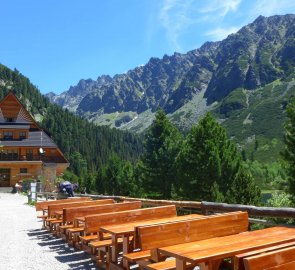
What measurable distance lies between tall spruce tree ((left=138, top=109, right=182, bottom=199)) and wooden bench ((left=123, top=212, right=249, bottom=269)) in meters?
36.8

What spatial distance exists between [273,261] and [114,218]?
4.87 m

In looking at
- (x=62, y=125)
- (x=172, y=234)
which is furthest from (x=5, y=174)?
(x=62, y=125)

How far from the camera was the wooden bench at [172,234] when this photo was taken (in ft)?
18.5

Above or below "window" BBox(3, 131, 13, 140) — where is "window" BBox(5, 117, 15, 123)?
above

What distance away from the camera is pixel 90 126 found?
601 ft

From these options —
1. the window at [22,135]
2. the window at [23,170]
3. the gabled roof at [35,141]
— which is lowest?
the window at [23,170]

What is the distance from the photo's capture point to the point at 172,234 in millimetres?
5805

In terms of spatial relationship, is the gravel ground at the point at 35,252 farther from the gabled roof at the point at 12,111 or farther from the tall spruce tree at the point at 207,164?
the gabled roof at the point at 12,111

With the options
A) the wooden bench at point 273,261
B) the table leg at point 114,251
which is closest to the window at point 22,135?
the table leg at point 114,251

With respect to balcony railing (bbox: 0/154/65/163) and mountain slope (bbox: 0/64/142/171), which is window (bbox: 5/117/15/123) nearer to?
balcony railing (bbox: 0/154/65/163)

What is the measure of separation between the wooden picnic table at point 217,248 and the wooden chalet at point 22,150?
156 ft

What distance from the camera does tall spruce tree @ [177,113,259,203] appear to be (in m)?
35.6

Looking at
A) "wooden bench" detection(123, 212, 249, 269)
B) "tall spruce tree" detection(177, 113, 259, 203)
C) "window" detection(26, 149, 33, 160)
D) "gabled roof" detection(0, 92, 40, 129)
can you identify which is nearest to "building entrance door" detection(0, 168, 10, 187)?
"window" detection(26, 149, 33, 160)

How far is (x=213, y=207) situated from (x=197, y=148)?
27.5 metres
